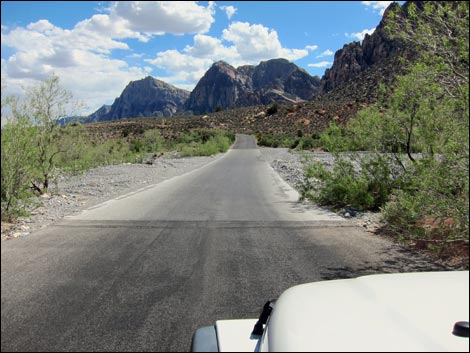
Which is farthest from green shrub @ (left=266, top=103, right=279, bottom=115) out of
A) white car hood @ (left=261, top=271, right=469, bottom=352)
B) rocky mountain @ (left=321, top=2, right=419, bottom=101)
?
white car hood @ (left=261, top=271, right=469, bottom=352)

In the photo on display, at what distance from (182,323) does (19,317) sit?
1466 millimetres

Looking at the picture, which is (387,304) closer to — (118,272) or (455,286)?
(455,286)

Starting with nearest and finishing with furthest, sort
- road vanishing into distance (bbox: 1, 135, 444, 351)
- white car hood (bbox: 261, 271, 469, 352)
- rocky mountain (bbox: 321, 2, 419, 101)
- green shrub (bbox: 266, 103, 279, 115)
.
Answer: white car hood (bbox: 261, 271, 469, 352) → road vanishing into distance (bbox: 1, 135, 444, 351) → rocky mountain (bbox: 321, 2, 419, 101) → green shrub (bbox: 266, 103, 279, 115)

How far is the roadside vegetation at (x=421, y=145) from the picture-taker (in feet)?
13.7

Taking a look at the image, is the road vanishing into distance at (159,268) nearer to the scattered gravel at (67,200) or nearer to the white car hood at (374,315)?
the scattered gravel at (67,200)

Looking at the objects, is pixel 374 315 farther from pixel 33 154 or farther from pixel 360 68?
pixel 360 68

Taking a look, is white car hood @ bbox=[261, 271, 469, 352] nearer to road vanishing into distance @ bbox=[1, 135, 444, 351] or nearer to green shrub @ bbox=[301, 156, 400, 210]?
road vanishing into distance @ bbox=[1, 135, 444, 351]

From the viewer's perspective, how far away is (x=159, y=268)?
5.25 m

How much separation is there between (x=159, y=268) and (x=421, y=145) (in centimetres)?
481

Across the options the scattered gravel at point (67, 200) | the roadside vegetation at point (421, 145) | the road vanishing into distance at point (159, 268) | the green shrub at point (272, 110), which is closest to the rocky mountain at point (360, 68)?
the green shrub at point (272, 110)

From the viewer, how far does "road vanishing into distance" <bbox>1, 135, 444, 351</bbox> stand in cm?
352

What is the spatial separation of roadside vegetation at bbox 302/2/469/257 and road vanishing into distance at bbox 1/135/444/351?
75cm

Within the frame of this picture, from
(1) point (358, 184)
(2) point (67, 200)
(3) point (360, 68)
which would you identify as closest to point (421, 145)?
(1) point (358, 184)

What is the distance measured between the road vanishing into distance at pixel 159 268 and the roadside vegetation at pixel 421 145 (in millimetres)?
746
